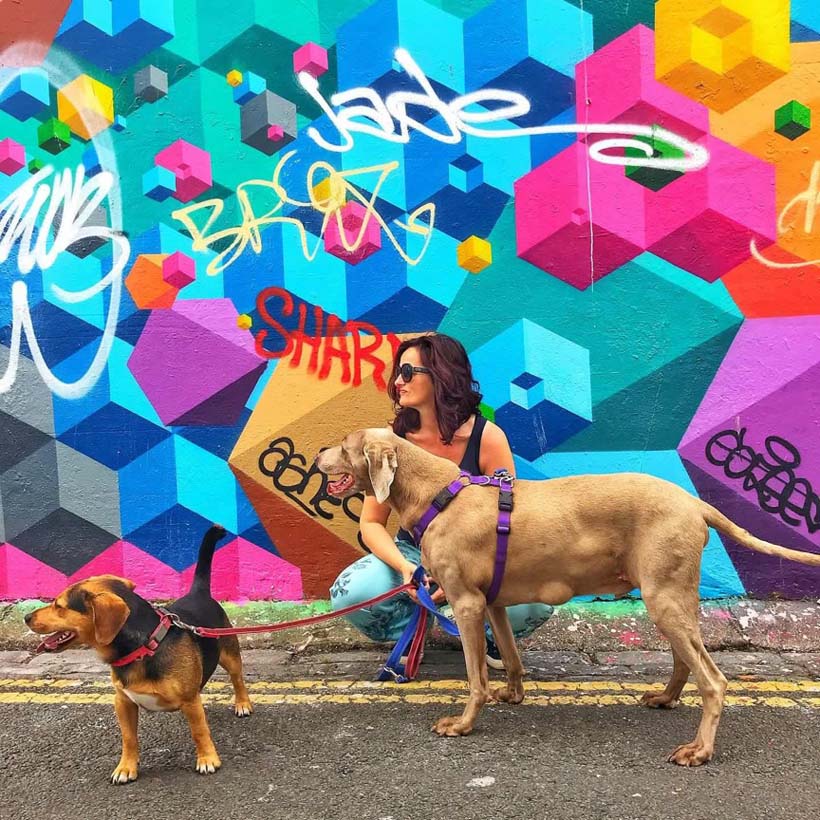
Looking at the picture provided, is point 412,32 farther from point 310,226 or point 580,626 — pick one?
point 580,626

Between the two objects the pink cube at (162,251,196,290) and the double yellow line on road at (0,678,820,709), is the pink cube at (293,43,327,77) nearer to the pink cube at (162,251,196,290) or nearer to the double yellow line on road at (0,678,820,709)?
the pink cube at (162,251,196,290)

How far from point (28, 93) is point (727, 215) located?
485 centimetres

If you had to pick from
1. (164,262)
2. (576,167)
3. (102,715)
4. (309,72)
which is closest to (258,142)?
(309,72)

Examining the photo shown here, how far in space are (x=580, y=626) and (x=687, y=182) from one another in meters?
2.95

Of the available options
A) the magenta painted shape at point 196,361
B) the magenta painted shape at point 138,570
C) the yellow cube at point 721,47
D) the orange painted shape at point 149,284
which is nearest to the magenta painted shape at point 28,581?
the magenta painted shape at point 138,570

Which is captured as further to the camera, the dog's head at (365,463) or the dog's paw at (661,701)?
the dog's paw at (661,701)

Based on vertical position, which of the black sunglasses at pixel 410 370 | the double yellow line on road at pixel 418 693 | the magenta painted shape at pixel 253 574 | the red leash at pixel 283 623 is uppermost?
the black sunglasses at pixel 410 370

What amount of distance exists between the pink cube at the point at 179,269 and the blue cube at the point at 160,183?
415mm

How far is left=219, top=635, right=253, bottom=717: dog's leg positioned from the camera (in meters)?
3.77

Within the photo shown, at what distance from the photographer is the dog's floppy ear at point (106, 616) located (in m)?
3.08

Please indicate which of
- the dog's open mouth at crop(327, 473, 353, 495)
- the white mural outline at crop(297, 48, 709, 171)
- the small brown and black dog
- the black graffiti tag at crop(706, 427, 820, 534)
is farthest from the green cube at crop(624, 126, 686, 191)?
the small brown and black dog

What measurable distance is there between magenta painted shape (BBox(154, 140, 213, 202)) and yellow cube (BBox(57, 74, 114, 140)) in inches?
21.3

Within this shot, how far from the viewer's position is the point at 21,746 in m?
3.66

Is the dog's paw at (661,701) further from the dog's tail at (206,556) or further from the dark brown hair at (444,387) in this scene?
the dog's tail at (206,556)
